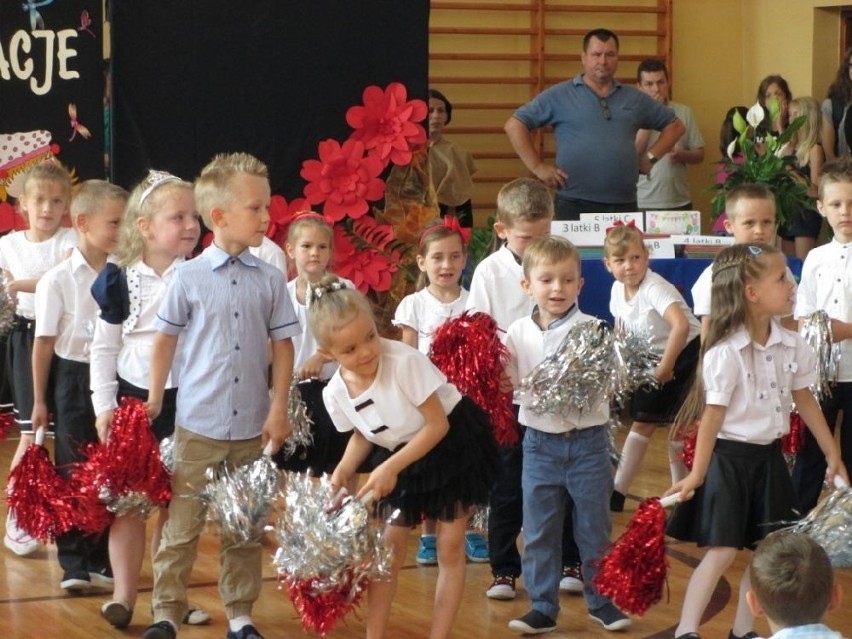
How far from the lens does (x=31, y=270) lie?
480 centimetres

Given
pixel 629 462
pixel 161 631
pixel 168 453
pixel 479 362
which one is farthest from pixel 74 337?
pixel 629 462

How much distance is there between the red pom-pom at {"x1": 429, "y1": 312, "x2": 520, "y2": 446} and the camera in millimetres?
3615

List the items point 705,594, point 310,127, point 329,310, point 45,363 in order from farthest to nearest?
1. point 310,127
2. point 45,363
3. point 705,594
4. point 329,310

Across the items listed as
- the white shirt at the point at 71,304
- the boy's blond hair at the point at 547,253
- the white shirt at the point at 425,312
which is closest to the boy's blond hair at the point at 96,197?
the white shirt at the point at 71,304

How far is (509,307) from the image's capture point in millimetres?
4027

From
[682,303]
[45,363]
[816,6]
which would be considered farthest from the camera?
[816,6]

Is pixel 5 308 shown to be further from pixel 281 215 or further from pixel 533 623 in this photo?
pixel 533 623

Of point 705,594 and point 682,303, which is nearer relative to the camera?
point 705,594

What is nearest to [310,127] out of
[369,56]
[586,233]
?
[369,56]

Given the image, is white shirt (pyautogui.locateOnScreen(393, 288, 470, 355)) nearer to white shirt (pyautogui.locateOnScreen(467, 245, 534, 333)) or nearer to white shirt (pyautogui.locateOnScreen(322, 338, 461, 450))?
white shirt (pyautogui.locateOnScreen(467, 245, 534, 333))

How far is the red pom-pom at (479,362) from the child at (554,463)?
0.19 ft

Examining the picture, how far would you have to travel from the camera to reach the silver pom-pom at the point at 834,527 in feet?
10.2

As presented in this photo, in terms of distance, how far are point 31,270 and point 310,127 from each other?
155 centimetres

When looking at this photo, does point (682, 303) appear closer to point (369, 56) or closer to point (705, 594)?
point (705, 594)
